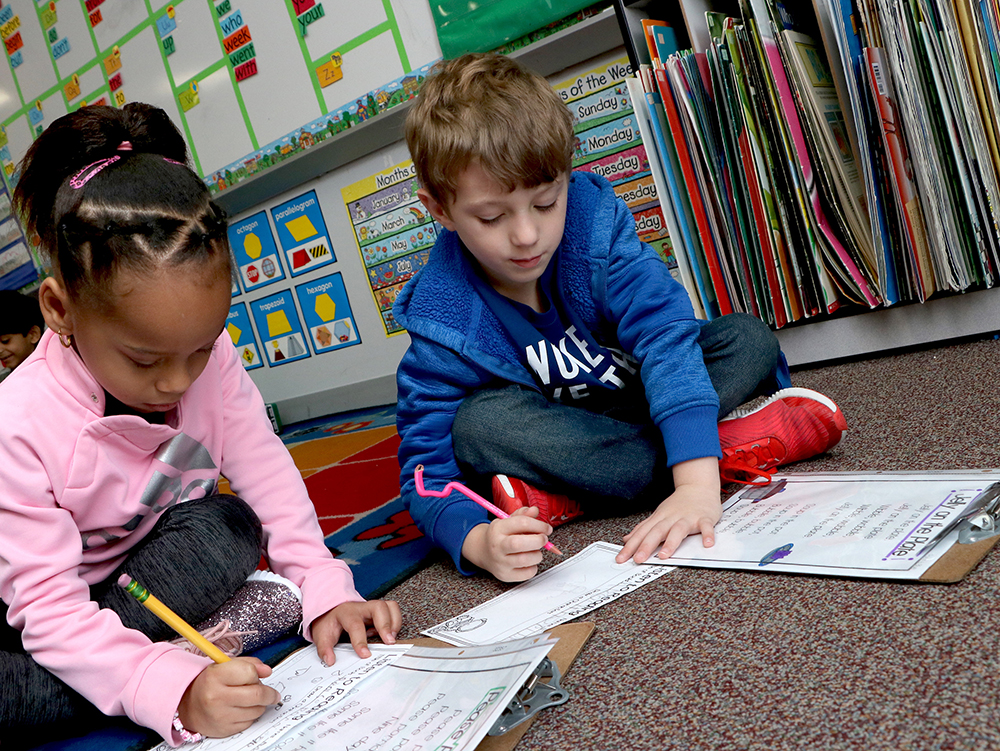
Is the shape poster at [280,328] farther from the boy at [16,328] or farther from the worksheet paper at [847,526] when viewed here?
the worksheet paper at [847,526]

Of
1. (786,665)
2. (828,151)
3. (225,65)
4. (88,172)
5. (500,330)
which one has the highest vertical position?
(225,65)

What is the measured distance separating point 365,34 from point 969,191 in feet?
4.26

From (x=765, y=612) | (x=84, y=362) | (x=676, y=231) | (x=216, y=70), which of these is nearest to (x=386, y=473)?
(x=676, y=231)

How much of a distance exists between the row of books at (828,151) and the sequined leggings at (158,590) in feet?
2.73

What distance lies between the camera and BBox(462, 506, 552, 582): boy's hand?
663mm

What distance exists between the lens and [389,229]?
192 cm

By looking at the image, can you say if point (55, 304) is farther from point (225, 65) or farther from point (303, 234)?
point (225, 65)

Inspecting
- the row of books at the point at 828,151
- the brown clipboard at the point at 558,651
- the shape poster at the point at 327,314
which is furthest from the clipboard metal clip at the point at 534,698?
the shape poster at the point at 327,314

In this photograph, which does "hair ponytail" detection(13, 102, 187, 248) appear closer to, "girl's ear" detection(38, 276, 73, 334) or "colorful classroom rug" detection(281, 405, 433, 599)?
"girl's ear" detection(38, 276, 73, 334)

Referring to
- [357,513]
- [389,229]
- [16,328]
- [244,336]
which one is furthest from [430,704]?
[244,336]

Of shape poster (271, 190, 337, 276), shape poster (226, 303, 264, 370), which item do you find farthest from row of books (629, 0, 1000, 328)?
shape poster (226, 303, 264, 370)

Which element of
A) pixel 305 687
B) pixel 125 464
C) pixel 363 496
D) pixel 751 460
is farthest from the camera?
pixel 363 496

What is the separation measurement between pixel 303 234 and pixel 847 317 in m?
1.46

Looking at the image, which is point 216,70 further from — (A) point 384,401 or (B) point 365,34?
(A) point 384,401
